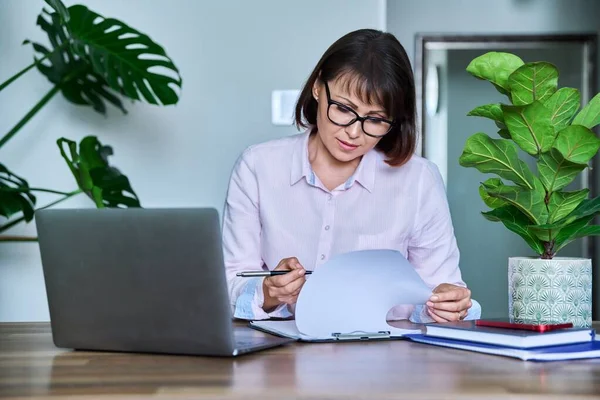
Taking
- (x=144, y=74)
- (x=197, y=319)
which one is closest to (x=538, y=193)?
(x=197, y=319)

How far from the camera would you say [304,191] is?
2105 mm

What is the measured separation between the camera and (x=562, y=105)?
145 cm

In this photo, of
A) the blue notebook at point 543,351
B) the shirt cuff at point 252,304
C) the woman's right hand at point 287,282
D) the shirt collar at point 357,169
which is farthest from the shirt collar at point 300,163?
the blue notebook at point 543,351

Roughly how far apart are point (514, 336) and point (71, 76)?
91.5 inches

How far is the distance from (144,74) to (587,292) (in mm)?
1889

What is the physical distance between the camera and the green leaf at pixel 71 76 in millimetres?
3186

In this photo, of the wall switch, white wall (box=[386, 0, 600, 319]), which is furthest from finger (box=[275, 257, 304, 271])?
white wall (box=[386, 0, 600, 319])

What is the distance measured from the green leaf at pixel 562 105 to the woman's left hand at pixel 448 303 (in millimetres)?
368

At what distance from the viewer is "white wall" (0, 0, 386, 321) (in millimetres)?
3348

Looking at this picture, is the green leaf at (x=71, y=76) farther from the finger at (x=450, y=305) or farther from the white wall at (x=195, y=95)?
the finger at (x=450, y=305)

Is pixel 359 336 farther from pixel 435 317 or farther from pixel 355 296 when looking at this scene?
pixel 435 317

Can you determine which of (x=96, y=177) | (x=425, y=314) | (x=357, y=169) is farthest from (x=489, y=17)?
(x=425, y=314)

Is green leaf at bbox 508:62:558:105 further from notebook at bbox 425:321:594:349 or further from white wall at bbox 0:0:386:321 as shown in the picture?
white wall at bbox 0:0:386:321

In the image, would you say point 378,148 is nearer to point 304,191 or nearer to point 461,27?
point 304,191
